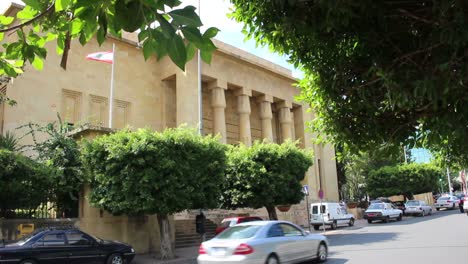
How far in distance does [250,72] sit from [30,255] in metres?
30.6

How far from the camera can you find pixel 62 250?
562 inches

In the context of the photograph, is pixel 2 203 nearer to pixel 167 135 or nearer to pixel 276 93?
pixel 167 135

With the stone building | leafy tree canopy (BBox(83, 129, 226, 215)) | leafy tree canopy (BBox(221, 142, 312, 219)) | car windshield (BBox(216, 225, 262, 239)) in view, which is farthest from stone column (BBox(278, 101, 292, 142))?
car windshield (BBox(216, 225, 262, 239))

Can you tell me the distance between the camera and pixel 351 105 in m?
5.23

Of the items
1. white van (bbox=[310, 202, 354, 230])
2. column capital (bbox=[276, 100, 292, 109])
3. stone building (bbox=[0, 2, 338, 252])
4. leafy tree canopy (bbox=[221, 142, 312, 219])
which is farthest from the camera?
column capital (bbox=[276, 100, 292, 109])

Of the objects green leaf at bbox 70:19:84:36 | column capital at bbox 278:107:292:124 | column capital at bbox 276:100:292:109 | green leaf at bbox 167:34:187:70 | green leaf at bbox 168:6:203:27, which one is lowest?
green leaf at bbox 167:34:187:70

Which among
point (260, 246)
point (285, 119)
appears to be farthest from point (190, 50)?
point (285, 119)

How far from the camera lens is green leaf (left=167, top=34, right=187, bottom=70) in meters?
2.53

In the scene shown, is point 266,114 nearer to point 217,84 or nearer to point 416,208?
point 217,84

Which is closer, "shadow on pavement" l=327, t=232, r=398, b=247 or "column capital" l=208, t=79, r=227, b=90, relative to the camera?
"shadow on pavement" l=327, t=232, r=398, b=247

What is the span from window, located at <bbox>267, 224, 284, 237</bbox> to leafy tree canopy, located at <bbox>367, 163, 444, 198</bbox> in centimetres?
4405

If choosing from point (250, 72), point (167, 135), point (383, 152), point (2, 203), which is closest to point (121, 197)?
point (167, 135)

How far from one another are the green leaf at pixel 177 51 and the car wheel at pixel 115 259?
14.3m

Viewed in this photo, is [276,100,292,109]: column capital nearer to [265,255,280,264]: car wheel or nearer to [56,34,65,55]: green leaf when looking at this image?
[265,255,280,264]: car wheel
